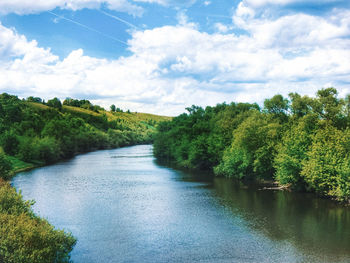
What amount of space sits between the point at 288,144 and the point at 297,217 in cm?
1719

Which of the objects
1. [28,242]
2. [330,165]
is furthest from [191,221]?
[28,242]

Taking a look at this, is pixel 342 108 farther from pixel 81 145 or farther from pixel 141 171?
pixel 81 145

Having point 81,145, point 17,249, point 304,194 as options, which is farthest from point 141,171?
point 81,145

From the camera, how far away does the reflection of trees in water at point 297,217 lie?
2978cm

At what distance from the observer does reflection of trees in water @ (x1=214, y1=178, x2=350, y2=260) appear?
2978 cm

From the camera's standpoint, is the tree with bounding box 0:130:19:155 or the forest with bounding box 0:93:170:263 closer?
the forest with bounding box 0:93:170:263

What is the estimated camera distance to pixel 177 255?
2739cm

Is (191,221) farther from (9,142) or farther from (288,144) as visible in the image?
(9,142)

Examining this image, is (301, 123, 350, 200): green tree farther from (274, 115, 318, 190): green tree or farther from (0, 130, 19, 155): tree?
(0, 130, 19, 155): tree

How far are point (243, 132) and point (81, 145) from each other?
90839 mm

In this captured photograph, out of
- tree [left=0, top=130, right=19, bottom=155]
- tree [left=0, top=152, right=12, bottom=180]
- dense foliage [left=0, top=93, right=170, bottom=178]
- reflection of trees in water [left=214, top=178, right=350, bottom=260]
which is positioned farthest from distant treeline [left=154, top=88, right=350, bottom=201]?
tree [left=0, top=130, right=19, bottom=155]

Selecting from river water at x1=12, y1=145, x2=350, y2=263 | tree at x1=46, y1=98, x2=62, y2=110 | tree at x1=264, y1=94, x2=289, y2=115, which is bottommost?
river water at x1=12, y1=145, x2=350, y2=263

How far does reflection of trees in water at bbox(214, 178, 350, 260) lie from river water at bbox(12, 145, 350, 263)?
83mm

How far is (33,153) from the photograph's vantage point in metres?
87.8
